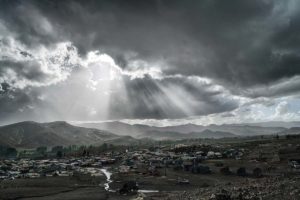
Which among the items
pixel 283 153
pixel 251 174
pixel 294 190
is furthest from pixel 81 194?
pixel 283 153

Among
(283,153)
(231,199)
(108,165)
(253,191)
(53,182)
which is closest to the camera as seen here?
(231,199)

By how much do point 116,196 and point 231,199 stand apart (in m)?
36.7

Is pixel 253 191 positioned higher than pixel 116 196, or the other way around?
pixel 253 191

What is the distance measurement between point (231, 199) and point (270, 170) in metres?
73.1

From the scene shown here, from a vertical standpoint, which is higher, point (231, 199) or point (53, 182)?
point (231, 199)

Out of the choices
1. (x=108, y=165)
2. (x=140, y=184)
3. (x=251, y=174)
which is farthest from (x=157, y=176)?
(x=108, y=165)

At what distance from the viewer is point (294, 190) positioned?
144 ft

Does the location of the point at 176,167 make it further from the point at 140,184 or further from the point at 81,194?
the point at 81,194

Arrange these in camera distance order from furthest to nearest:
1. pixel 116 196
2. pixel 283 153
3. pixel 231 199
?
pixel 283 153 → pixel 116 196 → pixel 231 199

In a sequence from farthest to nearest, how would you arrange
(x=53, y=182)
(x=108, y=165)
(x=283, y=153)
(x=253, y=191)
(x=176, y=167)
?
1. (x=108, y=165)
2. (x=283, y=153)
3. (x=176, y=167)
4. (x=53, y=182)
5. (x=253, y=191)

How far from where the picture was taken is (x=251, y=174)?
104 m

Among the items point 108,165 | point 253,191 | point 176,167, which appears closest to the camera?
point 253,191

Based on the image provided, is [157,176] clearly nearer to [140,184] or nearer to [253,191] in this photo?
[140,184]

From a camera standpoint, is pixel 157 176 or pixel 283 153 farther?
pixel 283 153
